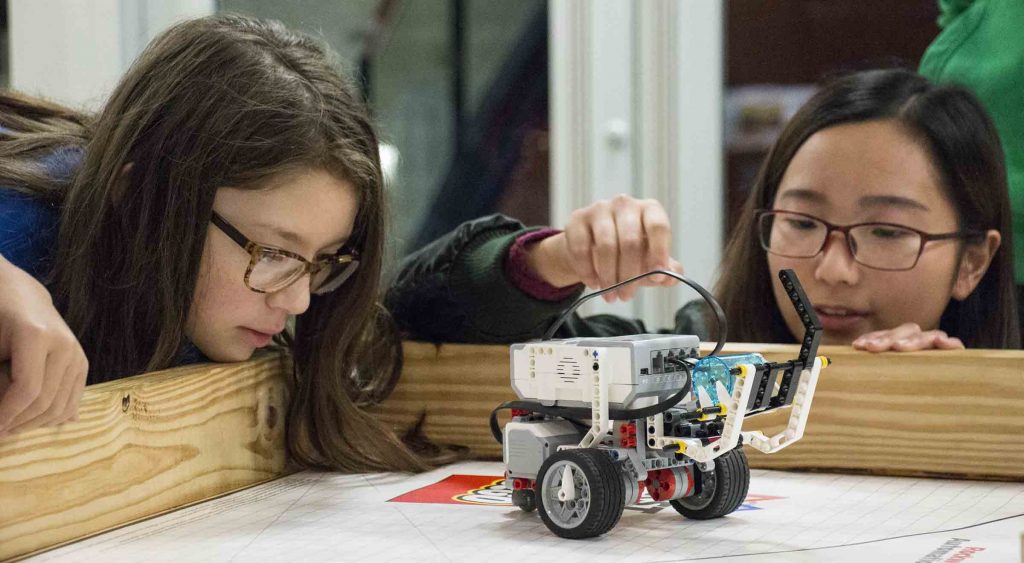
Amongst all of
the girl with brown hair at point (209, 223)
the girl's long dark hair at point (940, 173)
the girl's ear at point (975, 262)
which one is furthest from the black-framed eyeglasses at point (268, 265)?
the girl's ear at point (975, 262)

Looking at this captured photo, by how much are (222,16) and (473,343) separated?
18.5 inches

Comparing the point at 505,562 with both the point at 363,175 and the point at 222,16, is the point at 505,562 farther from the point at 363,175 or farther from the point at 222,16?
the point at 222,16

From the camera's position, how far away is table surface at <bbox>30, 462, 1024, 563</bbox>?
73 centimetres

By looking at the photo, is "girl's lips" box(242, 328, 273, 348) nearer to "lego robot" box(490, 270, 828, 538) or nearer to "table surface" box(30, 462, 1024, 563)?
"table surface" box(30, 462, 1024, 563)

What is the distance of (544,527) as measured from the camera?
796 mm

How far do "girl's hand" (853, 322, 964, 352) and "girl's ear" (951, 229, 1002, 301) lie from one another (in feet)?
1.17

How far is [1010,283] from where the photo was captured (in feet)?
4.68

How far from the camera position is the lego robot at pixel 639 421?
743 millimetres

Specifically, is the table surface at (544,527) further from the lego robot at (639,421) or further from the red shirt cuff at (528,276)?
the red shirt cuff at (528,276)

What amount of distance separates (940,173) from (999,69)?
1.17ft

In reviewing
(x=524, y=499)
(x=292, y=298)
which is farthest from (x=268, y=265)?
(x=524, y=499)

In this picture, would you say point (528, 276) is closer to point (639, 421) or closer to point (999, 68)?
point (639, 421)

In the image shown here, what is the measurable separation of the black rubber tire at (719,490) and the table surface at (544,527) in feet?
0.03

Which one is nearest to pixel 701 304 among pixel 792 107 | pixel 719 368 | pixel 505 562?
pixel 719 368
